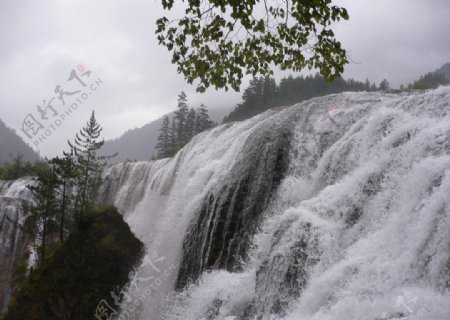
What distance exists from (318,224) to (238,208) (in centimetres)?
455

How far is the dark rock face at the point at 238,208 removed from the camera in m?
13.3

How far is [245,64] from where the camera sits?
5.28 metres

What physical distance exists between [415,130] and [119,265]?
13.7 metres

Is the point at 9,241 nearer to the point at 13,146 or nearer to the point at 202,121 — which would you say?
the point at 202,121

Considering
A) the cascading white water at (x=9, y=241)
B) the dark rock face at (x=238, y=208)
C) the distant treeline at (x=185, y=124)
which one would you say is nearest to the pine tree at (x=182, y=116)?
the distant treeline at (x=185, y=124)

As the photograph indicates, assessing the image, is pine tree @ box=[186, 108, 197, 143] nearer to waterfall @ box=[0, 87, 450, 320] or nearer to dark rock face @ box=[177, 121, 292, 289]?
waterfall @ box=[0, 87, 450, 320]

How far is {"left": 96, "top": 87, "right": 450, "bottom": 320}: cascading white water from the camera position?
22.3ft

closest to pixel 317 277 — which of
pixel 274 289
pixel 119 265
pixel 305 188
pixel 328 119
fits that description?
pixel 274 289

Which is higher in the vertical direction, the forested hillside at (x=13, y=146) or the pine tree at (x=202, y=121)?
the forested hillside at (x=13, y=146)

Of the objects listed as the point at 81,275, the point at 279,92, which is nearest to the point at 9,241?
the point at 81,275

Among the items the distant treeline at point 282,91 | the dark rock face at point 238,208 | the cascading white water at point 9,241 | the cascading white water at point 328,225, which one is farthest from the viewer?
the distant treeline at point 282,91

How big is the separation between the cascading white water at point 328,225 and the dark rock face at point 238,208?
2.3 inches

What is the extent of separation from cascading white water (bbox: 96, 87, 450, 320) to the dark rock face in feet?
0.19

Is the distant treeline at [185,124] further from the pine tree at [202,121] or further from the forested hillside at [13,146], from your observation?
the forested hillside at [13,146]
